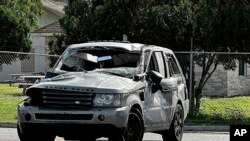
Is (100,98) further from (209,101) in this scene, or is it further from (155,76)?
(209,101)

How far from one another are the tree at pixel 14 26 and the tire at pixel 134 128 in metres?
23.3

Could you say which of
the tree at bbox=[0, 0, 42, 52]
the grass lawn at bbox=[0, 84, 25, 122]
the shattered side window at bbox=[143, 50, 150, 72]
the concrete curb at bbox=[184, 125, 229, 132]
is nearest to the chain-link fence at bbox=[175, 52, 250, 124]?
the concrete curb at bbox=[184, 125, 229, 132]

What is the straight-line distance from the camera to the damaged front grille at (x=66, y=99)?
979 cm

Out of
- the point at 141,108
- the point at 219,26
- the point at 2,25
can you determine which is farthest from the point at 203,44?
the point at 2,25

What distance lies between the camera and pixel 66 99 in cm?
984

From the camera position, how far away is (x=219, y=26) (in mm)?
19984

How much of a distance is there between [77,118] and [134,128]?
107 centimetres

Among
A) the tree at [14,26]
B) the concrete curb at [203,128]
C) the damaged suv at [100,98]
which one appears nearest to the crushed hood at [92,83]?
the damaged suv at [100,98]

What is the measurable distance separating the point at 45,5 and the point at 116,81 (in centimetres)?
3962

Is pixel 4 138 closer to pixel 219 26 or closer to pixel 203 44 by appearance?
pixel 219 26

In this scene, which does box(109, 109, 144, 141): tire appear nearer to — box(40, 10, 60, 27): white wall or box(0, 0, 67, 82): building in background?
box(0, 0, 67, 82): building in background

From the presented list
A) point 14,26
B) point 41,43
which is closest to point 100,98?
point 14,26

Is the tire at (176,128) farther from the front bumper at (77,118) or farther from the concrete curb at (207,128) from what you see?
the concrete curb at (207,128)

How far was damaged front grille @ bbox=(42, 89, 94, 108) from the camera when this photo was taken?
9.79 meters
